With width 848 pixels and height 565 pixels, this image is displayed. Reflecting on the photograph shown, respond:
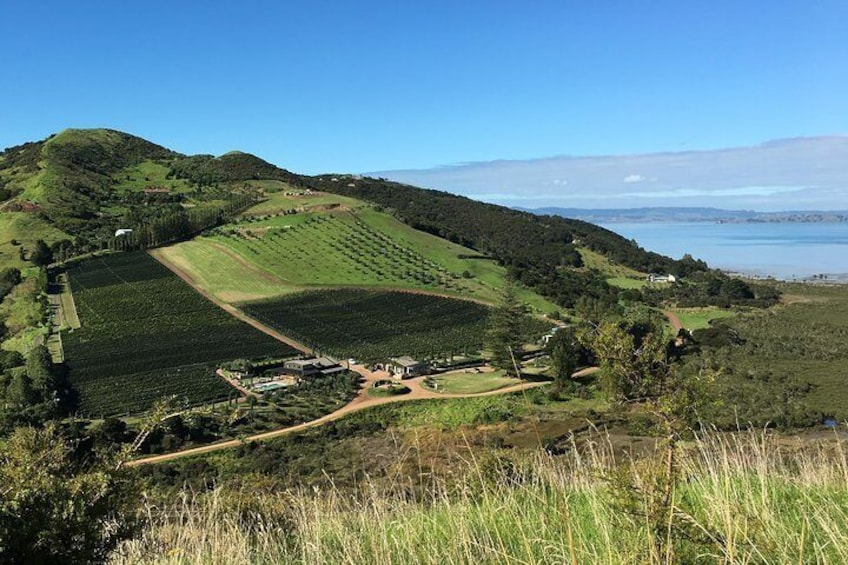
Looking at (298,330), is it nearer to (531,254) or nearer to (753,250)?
(531,254)

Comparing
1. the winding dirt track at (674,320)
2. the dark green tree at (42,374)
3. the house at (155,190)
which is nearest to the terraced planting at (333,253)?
the winding dirt track at (674,320)

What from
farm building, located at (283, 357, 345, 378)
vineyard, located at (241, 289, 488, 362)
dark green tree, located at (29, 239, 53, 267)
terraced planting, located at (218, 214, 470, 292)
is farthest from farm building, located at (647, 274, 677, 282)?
dark green tree, located at (29, 239, 53, 267)

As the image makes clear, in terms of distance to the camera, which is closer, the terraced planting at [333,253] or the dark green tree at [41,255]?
the dark green tree at [41,255]

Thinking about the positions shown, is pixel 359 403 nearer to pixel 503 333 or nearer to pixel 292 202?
pixel 503 333

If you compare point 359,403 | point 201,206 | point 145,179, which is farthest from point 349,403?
point 145,179

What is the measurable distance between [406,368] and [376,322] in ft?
43.1

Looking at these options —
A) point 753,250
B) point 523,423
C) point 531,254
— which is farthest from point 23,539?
point 753,250

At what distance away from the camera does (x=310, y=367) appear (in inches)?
1617

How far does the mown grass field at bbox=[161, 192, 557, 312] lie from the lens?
64062 millimetres

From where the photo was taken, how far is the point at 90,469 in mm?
4168

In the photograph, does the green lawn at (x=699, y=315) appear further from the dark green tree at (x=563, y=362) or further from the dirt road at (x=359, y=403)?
the dirt road at (x=359, y=403)

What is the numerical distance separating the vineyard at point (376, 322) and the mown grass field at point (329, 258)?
3.11 m

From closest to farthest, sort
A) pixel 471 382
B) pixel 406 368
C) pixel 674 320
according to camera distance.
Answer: pixel 471 382 < pixel 406 368 < pixel 674 320

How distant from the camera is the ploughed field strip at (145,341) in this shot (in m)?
35.2
